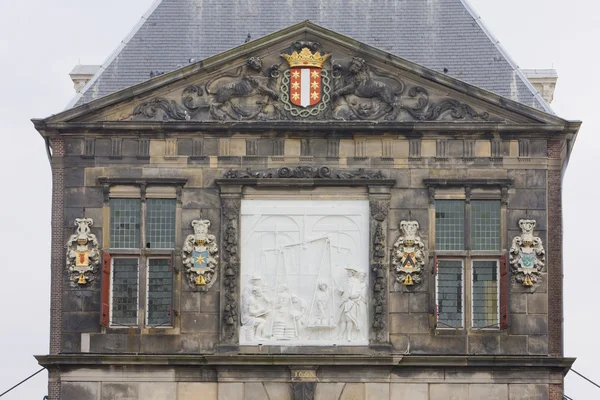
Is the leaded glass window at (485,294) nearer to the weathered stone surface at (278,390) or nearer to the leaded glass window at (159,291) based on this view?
the weathered stone surface at (278,390)

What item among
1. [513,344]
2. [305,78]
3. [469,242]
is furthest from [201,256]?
[513,344]

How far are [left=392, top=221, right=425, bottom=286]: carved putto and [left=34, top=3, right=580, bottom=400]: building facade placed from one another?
0.17 ft

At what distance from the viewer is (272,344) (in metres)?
46.2

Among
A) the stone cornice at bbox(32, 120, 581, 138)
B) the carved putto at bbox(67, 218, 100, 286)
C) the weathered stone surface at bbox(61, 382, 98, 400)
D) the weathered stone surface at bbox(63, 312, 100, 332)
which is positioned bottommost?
the weathered stone surface at bbox(61, 382, 98, 400)

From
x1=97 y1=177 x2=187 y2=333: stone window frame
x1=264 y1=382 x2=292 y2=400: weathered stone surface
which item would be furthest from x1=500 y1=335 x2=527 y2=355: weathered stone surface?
x1=97 y1=177 x2=187 y2=333: stone window frame

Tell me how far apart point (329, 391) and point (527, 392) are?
4.45 m

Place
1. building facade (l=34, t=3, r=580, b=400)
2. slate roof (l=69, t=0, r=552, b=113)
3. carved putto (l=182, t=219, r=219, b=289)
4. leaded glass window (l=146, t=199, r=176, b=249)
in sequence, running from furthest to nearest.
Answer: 1. slate roof (l=69, t=0, r=552, b=113)
2. leaded glass window (l=146, t=199, r=176, b=249)
3. carved putto (l=182, t=219, r=219, b=289)
4. building facade (l=34, t=3, r=580, b=400)

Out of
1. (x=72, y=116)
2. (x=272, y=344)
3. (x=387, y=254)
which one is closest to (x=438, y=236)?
(x=387, y=254)

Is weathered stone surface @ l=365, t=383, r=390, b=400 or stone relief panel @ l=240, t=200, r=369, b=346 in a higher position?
stone relief panel @ l=240, t=200, r=369, b=346

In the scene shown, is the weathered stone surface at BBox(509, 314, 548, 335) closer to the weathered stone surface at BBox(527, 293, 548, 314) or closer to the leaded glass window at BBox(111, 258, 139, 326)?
the weathered stone surface at BBox(527, 293, 548, 314)

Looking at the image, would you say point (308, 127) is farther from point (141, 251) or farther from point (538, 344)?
point (538, 344)

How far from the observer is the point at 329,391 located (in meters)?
46.0

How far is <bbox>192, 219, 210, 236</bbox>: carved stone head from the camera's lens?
46.6 m

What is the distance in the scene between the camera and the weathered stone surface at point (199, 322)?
152 ft
